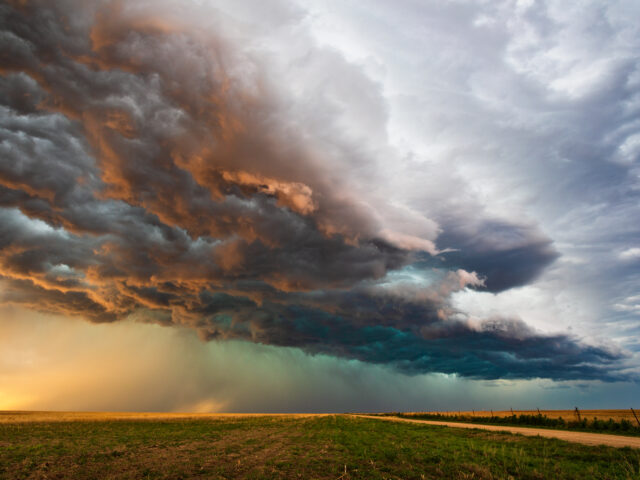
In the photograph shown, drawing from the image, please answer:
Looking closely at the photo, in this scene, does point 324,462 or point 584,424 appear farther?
point 584,424

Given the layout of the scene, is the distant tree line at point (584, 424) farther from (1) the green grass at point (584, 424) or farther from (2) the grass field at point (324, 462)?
(2) the grass field at point (324, 462)

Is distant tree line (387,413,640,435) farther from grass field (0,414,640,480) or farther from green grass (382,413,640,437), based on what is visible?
grass field (0,414,640,480)

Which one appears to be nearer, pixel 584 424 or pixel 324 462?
pixel 324 462

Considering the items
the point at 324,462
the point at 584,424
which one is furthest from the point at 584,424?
the point at 324,462

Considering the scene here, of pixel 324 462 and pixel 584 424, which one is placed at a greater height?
pixel 324 462

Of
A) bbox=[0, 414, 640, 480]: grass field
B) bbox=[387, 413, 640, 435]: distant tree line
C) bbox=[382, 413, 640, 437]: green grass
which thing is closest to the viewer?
bbox=[0, 414, 640, 480]: grass field

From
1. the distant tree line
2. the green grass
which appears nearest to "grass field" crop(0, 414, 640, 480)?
the green grass

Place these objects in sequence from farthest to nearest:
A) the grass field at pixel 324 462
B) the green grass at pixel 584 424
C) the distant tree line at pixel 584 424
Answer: the distant tree line at pixel 584 424
the green grass at pixel 584 424
the grass field at pixel 324 462

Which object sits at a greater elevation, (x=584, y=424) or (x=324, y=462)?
(x=324, y=462)

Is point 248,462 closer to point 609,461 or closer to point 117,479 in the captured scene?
point 117,479

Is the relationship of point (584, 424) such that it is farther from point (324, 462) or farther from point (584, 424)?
point (324, 462)

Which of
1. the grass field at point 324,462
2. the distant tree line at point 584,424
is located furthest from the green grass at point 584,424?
the grass field at point 324,462

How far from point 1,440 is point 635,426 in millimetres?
72128

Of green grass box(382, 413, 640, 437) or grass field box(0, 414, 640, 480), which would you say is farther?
green grass box(382, 413, 640, 437)
